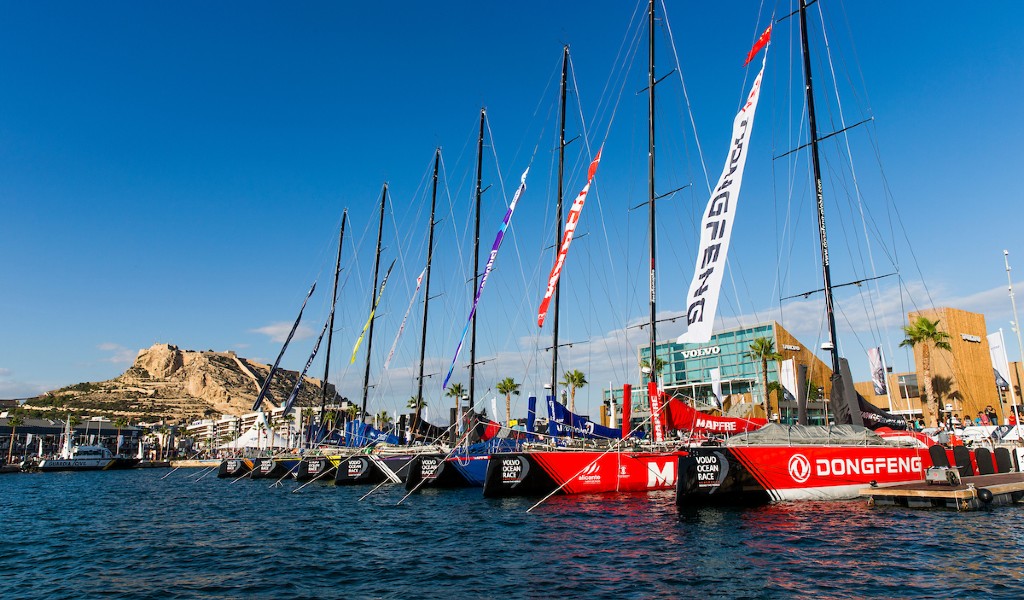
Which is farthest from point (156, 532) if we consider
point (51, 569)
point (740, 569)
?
point (740, 569)

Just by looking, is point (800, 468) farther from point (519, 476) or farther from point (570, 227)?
point (570, 227)

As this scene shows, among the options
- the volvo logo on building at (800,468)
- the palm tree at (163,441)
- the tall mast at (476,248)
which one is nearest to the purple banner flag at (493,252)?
the tall mast at (476,248)

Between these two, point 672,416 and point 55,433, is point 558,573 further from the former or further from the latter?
point 55,433

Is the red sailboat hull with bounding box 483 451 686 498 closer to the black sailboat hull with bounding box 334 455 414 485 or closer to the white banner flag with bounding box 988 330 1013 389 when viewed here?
the black sailboat hull with bounding box 334 455 414 485

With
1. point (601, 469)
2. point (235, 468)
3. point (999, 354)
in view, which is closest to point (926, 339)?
point (999, 354)

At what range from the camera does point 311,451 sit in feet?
154

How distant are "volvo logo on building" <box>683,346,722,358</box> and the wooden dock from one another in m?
65.0

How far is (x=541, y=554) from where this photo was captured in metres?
13.6

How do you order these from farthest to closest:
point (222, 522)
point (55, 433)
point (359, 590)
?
point (55, 433) → point (222, 522) → point (359, 590)

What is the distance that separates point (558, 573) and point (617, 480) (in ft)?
42.2

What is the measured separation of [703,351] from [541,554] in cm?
7759

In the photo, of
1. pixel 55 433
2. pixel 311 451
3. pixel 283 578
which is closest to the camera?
pixel 283 578

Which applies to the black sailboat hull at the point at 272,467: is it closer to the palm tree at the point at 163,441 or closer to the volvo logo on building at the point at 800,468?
the volvo logo on building at the point at 800,468

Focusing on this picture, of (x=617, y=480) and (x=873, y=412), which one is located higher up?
(x=873, y=412)
